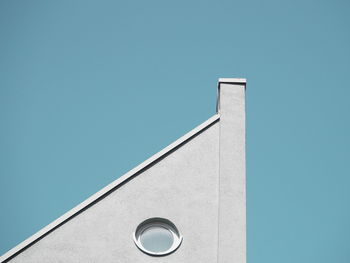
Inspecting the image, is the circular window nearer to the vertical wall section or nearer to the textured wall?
the textured wall

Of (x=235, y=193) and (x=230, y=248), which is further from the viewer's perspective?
(x=235, y=193)

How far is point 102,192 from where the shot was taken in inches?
493

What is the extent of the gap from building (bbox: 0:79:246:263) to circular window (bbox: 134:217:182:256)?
0.07 ft

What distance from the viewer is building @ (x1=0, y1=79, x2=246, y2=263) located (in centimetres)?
1178

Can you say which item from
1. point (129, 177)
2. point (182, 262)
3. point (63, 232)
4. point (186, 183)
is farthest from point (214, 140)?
point (63, 232)

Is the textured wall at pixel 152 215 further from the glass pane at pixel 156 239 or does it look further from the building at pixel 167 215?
the glass pane at pixel 156 239

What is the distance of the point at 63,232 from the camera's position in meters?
12.0

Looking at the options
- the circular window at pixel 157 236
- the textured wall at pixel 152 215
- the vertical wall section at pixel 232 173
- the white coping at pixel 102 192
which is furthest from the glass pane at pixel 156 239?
the white coping at pixel 102 192

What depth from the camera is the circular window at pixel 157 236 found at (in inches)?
476

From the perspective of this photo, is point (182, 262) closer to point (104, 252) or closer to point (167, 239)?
point (167, 239)

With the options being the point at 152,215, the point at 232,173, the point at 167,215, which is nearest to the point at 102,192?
the point at 152,215

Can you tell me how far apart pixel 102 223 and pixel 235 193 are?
2.98 m

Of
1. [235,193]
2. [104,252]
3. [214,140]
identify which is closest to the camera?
[104,252]

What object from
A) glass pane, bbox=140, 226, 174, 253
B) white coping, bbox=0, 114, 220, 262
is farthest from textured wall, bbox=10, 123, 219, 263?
glass pane, bbox=140, 226, 174, 253
